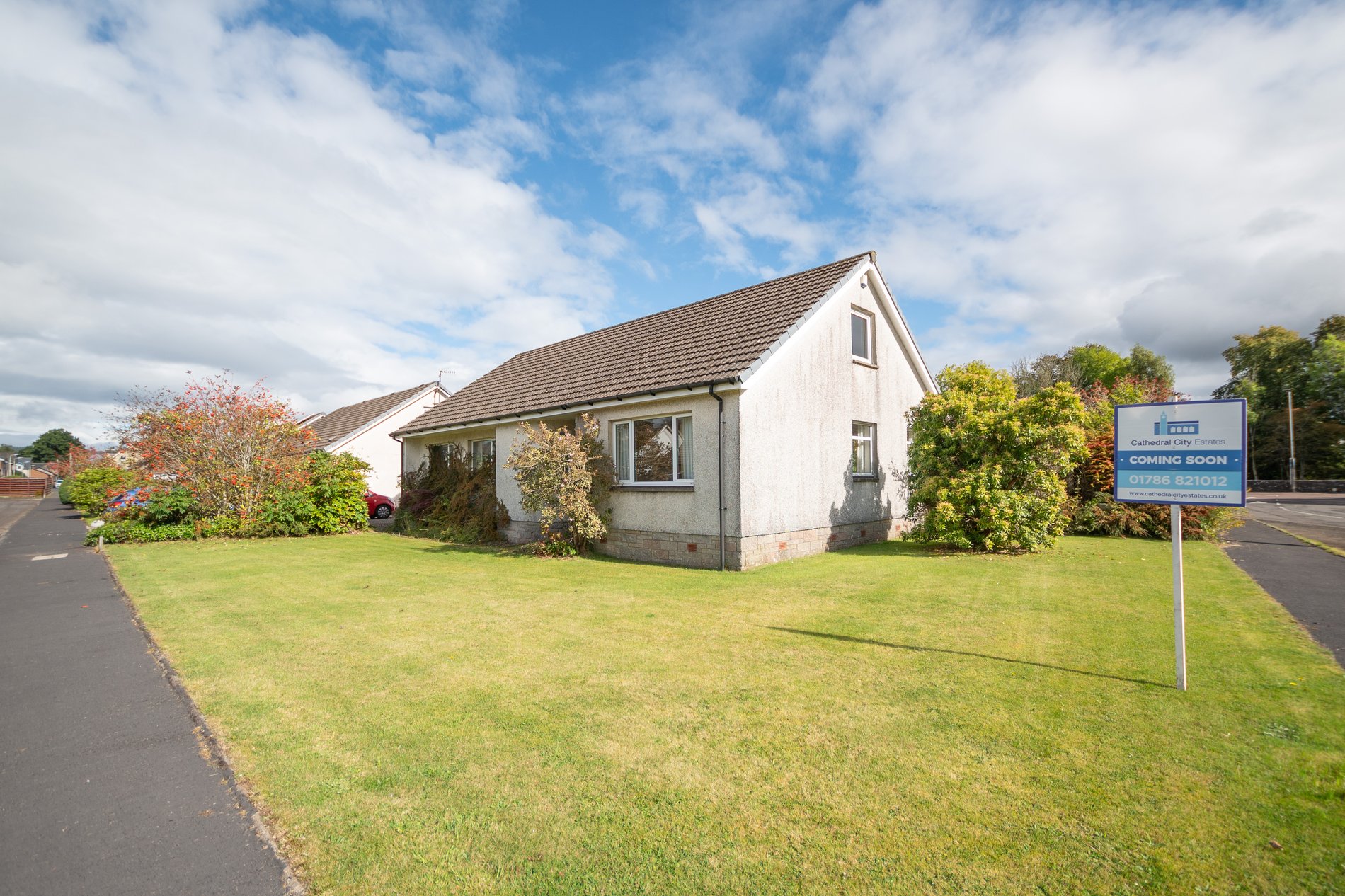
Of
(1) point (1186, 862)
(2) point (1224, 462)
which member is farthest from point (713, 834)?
(2) point (1224, 462)

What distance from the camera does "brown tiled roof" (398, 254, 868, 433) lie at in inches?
508

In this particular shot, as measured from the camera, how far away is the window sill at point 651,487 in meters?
12.6

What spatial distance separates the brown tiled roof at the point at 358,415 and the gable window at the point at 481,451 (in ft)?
47.7

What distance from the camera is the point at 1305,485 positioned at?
43.2 meters

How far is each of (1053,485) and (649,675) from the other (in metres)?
11.5

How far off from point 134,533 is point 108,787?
1813 centimetres

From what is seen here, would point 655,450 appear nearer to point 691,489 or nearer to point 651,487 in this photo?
point 651,487

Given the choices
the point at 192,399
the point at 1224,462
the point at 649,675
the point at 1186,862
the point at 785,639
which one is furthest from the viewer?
the point at 192,399

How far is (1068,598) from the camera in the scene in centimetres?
870

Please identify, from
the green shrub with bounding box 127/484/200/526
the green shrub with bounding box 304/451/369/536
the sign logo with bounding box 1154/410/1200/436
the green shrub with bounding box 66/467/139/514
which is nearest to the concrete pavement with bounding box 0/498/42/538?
the green shrub with bounding box 66/467/139/514

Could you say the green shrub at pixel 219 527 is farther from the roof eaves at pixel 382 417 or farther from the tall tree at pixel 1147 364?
the tall tree at pixel 1147 364

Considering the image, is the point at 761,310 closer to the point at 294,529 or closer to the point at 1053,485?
the point at 1053,485

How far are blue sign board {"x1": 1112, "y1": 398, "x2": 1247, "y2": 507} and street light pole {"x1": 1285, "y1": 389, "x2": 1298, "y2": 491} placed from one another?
5381 cm

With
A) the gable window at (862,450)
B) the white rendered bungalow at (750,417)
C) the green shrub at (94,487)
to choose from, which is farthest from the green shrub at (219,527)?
the gable window at (862,450)
